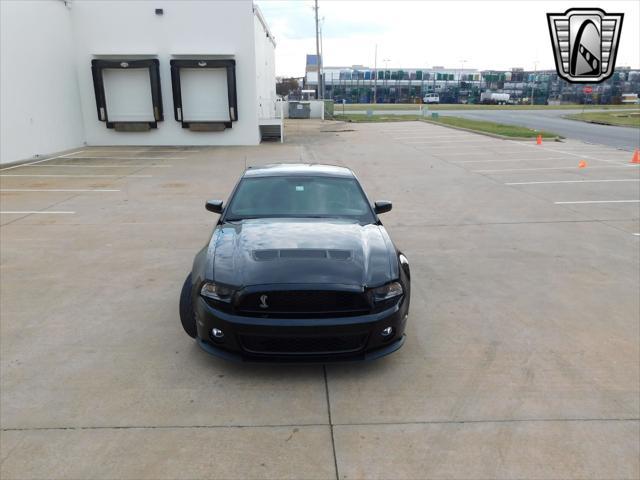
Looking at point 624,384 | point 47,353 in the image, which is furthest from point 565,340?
point 47,353

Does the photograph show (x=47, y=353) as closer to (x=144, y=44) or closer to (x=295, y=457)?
(x=295, y=457)

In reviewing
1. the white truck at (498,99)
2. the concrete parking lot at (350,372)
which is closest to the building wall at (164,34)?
the concrete parking lot at (350,372)

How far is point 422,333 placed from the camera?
4.45m

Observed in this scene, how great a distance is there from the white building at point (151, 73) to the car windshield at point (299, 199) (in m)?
17.0

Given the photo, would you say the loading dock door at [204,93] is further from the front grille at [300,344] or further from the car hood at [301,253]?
the front grille at [300,344]

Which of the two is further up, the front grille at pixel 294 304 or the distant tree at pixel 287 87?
the distant tree at pixel 287 87

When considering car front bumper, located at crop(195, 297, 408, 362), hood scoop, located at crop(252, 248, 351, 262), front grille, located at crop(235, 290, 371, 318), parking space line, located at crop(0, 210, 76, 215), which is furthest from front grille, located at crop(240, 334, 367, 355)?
parking space line, located at crop(0, 210, 76, 215)

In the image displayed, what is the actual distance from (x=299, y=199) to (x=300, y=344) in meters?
1.90

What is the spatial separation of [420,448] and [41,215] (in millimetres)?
8418

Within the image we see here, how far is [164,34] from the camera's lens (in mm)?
20875
